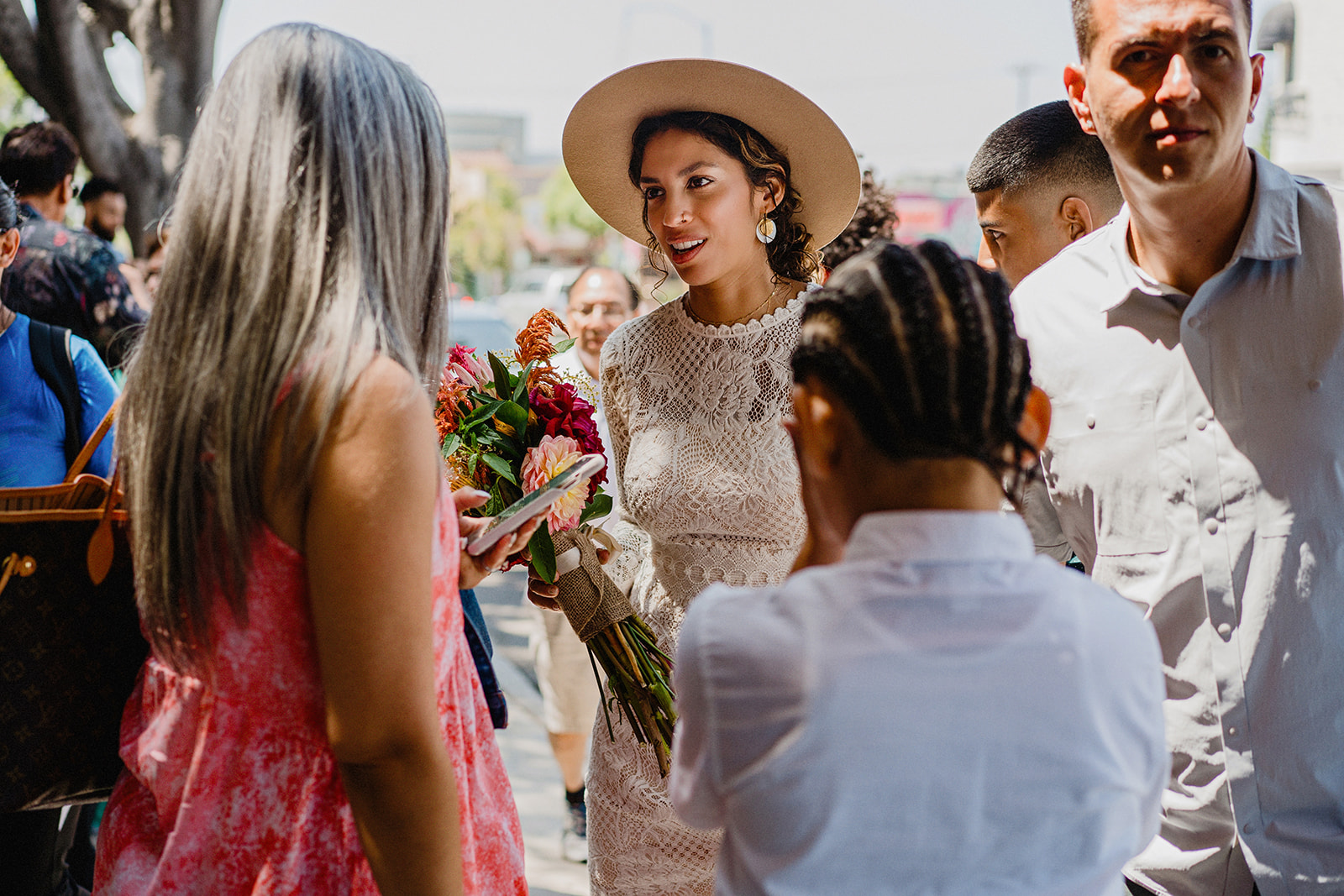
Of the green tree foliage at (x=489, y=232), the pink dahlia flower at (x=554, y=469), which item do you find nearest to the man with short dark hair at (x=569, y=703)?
the pink dahlia flower at (x=554, y=469)

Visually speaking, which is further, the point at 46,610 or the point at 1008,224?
the point at 1008,224

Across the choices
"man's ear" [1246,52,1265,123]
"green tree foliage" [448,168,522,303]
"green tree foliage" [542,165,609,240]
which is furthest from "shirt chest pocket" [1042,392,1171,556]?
"green tree foliage" [542,165,609,240]

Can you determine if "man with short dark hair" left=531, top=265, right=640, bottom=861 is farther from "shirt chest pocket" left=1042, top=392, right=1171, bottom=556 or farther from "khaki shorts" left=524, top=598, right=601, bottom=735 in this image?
"shirt chest pocket" left=1042, top=392, right=1171, bottom=556

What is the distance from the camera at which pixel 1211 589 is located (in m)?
1.83

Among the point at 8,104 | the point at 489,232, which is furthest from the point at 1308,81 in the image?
the point at 489,232

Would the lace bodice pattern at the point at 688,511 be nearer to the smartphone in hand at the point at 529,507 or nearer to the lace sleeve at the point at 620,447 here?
the lace sleeve at the point at 620,447

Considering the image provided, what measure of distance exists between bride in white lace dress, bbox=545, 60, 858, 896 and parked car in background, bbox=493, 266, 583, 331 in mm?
17285

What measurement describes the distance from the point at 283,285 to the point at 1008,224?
249cm

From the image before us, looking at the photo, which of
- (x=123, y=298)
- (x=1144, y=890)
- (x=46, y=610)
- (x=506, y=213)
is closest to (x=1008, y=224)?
(x=1144, y=890)

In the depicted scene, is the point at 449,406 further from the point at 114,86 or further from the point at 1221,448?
the point at 114,86

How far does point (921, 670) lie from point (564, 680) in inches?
150

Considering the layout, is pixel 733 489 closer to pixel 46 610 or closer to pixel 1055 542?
pixel 1055 542

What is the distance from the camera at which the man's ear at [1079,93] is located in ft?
6.82

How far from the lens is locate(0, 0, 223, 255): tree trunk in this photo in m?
6.70
